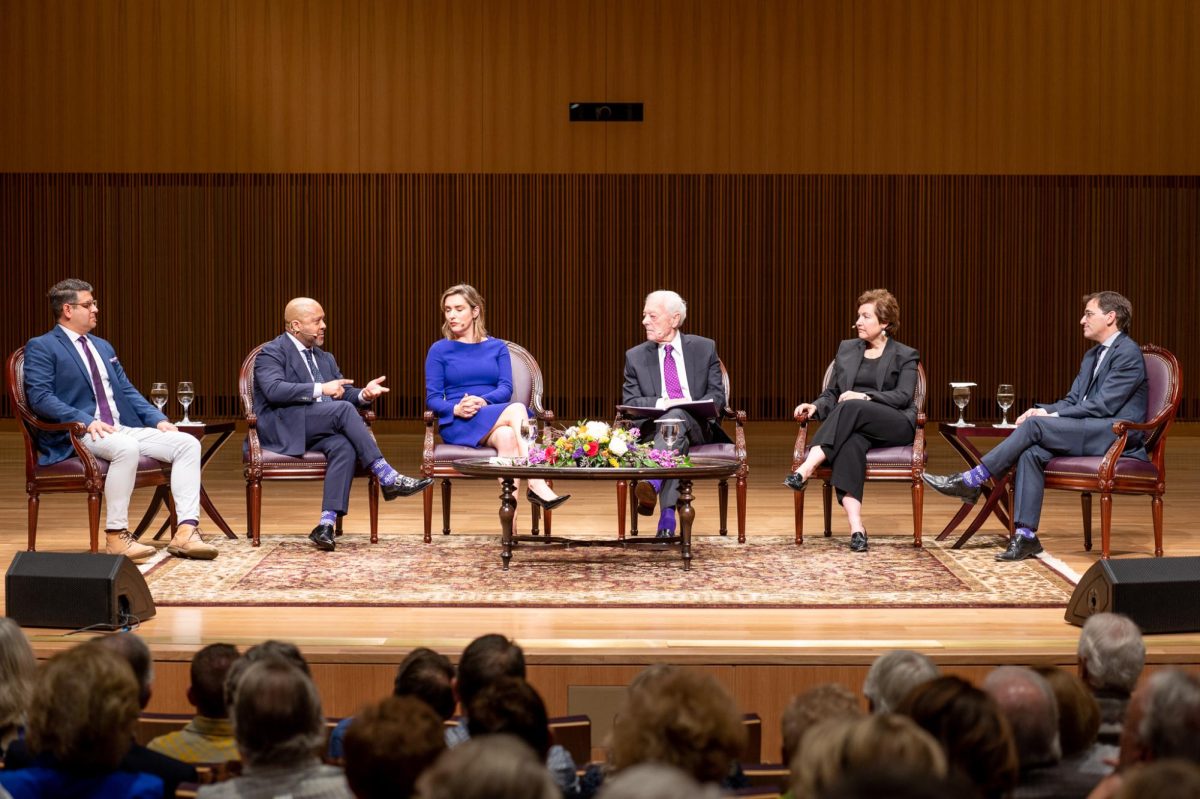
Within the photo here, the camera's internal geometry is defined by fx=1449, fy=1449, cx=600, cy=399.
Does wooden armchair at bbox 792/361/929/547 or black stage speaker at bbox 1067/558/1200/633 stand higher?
wooden armchair at bbox 792/361/929/547

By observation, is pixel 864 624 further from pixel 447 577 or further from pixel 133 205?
pixel 133 205

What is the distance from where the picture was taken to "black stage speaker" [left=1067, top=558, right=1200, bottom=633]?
427 cm

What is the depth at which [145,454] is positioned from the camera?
5949 mm

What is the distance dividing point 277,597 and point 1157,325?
9035 mm

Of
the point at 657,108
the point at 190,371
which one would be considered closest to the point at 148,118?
the point at 190,371

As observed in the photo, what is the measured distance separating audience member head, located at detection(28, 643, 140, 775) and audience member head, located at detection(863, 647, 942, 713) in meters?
1.38

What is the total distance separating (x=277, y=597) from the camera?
5.12m

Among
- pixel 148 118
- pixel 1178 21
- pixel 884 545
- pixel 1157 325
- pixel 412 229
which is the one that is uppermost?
pixel 1178 21

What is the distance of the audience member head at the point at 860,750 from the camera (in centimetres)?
190

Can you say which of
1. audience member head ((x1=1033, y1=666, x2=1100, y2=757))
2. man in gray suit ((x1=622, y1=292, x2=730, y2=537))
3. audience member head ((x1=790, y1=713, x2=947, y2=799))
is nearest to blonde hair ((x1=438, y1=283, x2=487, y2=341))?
man in gray suit ((x1=622, y1=292, x2=730, y2=537))

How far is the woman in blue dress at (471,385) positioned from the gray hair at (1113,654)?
3.61 metres

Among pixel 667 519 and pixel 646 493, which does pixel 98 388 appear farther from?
pixel 667 519

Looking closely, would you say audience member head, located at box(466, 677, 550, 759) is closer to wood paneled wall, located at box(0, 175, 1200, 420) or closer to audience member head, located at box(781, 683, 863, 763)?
audience member head, located at box(781, 683, 863, 763)

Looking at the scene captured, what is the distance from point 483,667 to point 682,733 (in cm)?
79
